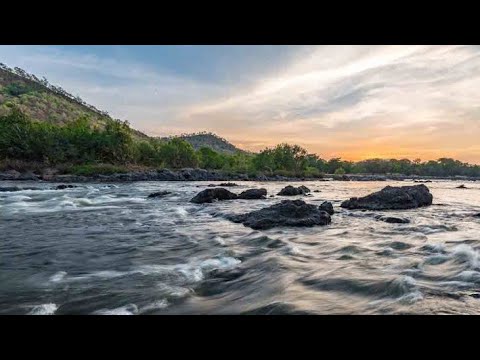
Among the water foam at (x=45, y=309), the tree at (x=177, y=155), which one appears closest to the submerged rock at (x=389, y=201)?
the water foam at (x=45, y=309)

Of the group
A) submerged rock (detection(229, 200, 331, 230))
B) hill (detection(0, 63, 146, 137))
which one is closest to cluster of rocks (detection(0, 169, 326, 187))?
submerged rock (detection(229, 200, 331, 230))

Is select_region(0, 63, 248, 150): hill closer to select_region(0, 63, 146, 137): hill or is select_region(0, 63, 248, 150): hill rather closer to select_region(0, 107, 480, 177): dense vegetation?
select_region(0, 63, 146, 137): hill

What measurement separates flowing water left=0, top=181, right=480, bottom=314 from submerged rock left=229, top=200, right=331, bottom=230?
1.82 ft

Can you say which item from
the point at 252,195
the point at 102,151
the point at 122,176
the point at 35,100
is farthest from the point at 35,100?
the point at 252,195

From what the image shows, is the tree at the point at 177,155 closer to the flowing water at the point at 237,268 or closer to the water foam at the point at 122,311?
the flowing water at the point at 237,268

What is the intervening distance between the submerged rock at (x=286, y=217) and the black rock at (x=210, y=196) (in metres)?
7.80

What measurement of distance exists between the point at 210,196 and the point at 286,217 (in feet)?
32.9

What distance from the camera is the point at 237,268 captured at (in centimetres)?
737

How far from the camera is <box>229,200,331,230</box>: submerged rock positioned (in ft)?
41.8

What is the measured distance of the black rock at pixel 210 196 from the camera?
21.9m

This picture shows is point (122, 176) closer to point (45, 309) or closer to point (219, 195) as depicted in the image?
point (219, 195)

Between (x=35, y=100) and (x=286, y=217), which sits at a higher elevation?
(x=35, y=100)
